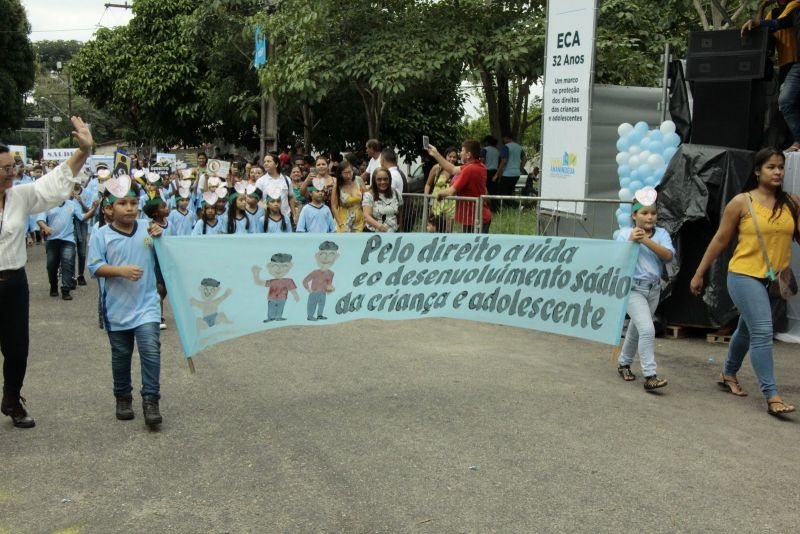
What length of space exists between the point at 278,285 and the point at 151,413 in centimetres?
128

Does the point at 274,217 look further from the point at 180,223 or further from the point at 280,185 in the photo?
the point at 180,223

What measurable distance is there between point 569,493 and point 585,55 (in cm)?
841

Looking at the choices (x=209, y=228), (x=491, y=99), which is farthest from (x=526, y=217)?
(x=491, y=99)

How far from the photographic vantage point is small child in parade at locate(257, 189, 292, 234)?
35.7 ft

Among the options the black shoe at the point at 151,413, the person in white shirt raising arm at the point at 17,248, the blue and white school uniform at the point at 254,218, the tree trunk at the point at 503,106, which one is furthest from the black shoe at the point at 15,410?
the tree trunk at the point at 503,106

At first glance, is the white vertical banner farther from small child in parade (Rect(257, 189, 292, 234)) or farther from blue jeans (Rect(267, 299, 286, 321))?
blue jeans (Rect(267, 299, 286, 321))

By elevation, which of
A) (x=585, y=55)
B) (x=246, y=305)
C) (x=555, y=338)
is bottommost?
(x=555, y=338)

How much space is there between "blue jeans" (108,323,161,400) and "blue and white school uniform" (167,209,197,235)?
535 cm

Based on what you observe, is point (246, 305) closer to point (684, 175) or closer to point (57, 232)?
point (684, 175)

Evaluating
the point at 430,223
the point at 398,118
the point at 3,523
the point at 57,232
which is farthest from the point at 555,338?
the point at 398,118

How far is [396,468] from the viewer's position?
5.41m

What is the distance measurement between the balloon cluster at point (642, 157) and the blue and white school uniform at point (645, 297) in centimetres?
252

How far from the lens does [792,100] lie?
33.5ft

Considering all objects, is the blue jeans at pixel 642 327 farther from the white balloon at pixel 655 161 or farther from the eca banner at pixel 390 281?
the white balloon at pixel 655 161
